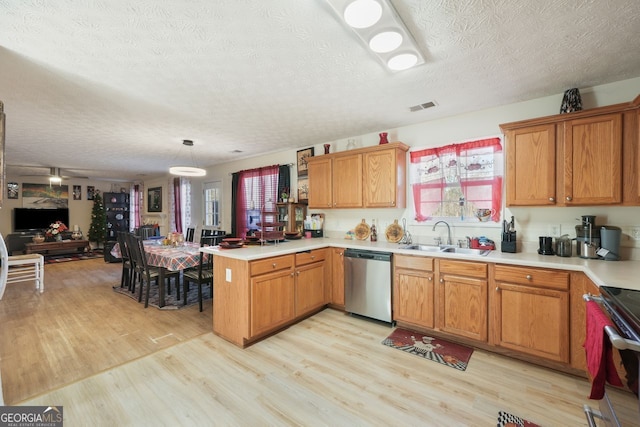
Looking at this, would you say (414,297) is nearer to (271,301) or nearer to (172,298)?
(271,301)

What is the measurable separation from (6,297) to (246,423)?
16.9ft

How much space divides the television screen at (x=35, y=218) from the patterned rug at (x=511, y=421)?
11.3 metres

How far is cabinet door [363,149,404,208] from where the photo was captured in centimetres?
333

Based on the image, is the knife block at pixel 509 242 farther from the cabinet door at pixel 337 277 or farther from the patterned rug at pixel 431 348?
the cabinet door at pixel 337 277

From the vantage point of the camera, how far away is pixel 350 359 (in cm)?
240

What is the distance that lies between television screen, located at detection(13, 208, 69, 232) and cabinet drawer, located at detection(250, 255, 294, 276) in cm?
923

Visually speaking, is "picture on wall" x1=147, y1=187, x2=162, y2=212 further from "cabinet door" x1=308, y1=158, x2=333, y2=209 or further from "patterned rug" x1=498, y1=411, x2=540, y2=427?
"patterned rug" x1=498, y1=411, x2=540, y2=427

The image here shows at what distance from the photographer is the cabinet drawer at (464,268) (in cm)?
247

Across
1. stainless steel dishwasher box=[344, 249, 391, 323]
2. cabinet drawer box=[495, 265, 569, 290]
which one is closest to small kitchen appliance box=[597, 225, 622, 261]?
cabinet drawer box=[495, 265, 569, 290]

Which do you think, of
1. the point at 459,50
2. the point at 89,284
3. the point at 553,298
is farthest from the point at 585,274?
the point at 89,284

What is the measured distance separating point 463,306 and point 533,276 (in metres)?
0.65

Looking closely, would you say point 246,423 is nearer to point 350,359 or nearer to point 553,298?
point 350,359

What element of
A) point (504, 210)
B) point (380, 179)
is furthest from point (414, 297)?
point (380, 179)

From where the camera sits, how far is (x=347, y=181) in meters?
3.72
